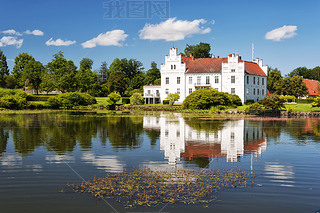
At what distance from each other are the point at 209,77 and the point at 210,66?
2.76 meters

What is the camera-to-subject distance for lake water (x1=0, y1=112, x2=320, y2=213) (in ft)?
29.3

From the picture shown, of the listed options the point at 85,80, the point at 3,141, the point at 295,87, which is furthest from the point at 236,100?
the point at 3,141

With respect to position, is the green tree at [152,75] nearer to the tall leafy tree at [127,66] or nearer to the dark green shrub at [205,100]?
the tall leafy tree at [127,66]

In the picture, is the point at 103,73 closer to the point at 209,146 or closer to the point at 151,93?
the point at 151,93

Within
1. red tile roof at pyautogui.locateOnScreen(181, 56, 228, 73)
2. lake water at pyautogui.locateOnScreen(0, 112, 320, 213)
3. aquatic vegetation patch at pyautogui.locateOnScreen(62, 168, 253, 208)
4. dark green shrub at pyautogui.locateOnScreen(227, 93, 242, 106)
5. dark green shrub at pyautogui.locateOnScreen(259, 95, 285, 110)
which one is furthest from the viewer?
red tile roof at pyautogui.locateOnScreen(181, 56, 228, 73)

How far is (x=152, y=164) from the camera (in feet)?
A: 44.8

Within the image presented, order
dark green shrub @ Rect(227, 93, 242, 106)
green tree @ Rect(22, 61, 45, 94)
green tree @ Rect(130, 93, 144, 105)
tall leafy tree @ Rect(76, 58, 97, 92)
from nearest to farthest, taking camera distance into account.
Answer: dark green shrub @ Rect(227, 93, 242, 106) → green tree @ Rect(130, 93, 144, 105) → tall leafy tree @ Rect(76, 58, 97, 92) → green tree @ Rect(22, 61, 45, 94)

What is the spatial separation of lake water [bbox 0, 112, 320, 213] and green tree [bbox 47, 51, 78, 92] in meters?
60.0

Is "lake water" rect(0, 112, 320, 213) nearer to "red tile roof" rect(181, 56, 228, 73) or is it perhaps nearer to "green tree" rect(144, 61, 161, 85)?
"red tile roof" rect(181, 56, 228, 73)

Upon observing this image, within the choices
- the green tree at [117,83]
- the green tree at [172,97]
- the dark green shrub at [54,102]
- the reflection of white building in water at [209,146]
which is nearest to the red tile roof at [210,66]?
the green tree at [172,97]

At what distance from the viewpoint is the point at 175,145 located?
747 inches

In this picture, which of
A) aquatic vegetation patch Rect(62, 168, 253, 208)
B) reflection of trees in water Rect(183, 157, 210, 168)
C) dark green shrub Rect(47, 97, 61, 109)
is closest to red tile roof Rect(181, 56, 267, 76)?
dark green shrub Rect(47, 97, 61, 109)

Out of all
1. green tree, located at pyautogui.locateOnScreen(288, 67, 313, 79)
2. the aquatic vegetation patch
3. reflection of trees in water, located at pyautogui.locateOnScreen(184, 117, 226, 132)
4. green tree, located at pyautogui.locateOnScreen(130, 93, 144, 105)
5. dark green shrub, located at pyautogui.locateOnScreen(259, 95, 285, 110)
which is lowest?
the aquatic vegetation patch

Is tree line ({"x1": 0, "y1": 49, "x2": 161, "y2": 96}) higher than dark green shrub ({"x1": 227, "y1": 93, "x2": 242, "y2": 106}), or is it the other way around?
tree line ({"x1": 0, "y1": 49, "x2": 161, "y2": 96})
